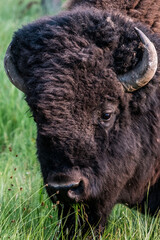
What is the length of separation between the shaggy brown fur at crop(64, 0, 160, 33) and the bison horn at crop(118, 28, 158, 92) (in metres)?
0.68

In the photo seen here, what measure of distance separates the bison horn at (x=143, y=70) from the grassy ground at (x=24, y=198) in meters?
1.08

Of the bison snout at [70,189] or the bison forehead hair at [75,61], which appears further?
the bison forehead hair at [75,61]

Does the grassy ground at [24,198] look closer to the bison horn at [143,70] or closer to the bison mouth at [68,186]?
the bison mouth at [68,186]

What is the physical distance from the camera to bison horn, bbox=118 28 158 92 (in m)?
3.75

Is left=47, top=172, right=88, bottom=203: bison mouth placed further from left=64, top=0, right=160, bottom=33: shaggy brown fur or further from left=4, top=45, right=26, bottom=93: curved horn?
left=64, top=0, right=160, bottom=33: shaggy brown fur

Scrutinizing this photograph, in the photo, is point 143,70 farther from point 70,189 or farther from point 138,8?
point 70,189

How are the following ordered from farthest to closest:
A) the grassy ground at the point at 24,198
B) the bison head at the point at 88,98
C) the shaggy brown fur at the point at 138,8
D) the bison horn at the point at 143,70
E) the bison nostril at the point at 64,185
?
the shaggy brown fur at the point at 138,8 → the grassy ground at the point at 24,198 → the bison horn at the point at 143,70 → the bison head at the point at 88,98 → the bison nostril at the point at 64,185

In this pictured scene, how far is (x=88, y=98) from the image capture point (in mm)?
3699

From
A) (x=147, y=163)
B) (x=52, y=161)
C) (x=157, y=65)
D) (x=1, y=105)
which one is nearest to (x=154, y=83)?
(x=157, y=65)

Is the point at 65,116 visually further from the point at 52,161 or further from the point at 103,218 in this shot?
the point at 103,218

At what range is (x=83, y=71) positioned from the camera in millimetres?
3709

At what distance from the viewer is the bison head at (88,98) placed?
3617 mm

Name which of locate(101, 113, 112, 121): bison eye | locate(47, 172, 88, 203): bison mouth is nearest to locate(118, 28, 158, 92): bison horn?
locate(101, 113, 112, 121): bison eye

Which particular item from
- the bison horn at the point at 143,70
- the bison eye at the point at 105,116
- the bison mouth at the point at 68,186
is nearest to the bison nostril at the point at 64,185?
the bison mouth at the point at 68,186
